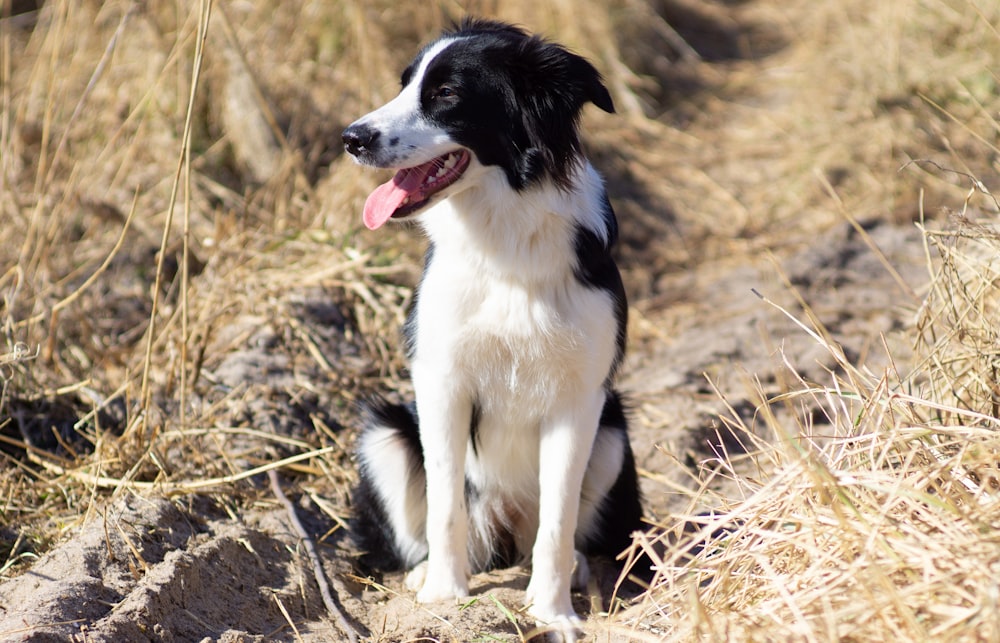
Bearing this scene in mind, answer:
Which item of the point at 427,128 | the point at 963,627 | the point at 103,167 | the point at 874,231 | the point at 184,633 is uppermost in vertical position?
the point at 427,128

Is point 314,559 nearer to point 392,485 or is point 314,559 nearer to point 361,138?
point 392,485

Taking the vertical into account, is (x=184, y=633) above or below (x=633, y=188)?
above

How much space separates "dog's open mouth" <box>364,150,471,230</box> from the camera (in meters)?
2.55

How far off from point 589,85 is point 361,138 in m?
0.64

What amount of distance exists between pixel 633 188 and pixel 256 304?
2.87 metres

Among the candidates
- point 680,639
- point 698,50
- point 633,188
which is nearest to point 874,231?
point 633,188

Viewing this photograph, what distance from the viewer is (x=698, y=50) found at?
27.0 ft

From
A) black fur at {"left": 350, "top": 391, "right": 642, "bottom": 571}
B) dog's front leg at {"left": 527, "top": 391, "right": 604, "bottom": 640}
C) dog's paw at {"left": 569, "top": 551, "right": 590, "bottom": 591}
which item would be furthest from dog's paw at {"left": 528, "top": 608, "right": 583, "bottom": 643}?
black fur at {"left": 350, "top": 391, "right": 642, "bottom": 571}

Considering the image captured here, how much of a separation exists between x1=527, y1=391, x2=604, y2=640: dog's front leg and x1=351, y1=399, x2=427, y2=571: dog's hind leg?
0.50 m

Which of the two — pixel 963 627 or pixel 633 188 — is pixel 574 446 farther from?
pixel 633 188

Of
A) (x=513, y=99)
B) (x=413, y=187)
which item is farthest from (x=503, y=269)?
(x=513, y=99)

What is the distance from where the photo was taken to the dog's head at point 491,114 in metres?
2.56

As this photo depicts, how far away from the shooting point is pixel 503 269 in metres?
2.62

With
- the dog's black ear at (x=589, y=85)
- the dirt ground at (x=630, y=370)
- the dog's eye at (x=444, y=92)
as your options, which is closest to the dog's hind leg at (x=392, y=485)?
the dirt ground at (x=630, y=370)
